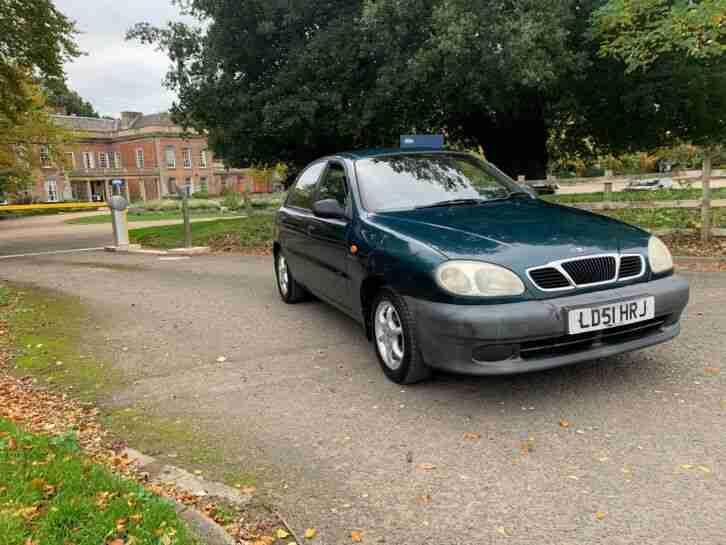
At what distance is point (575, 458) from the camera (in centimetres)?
307

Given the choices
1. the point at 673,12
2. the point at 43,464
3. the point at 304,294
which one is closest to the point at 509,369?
the point at 43,464

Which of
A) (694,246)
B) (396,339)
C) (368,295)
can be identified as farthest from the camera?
(694,246)

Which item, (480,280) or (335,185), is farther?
(335,185)

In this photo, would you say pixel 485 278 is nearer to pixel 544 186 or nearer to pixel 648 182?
pixel 544 186

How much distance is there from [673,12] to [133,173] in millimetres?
76233

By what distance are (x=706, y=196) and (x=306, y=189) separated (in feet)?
20.5

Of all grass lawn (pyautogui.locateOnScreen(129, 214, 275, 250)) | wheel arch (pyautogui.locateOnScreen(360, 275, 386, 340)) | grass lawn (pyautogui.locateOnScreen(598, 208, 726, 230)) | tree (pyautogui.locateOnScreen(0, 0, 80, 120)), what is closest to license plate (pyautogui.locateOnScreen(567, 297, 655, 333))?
wheel arch (pyautogui.locateOnScreen(360, 275, 386, 340))

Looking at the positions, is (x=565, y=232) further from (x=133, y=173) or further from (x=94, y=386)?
(x=133, y=173)

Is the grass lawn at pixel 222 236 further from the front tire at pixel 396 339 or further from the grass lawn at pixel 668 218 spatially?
the front tire at pixel 396 339

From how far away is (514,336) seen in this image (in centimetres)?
341

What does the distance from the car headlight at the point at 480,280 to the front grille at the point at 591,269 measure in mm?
359

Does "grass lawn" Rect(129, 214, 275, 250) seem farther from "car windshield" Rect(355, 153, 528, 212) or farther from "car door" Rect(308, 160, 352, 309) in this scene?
"car windshield" Rect(355, 153, 528, 212)

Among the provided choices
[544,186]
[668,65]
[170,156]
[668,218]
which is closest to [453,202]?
[544,186]

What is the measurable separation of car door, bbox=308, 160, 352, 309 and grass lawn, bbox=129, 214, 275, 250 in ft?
25.5
